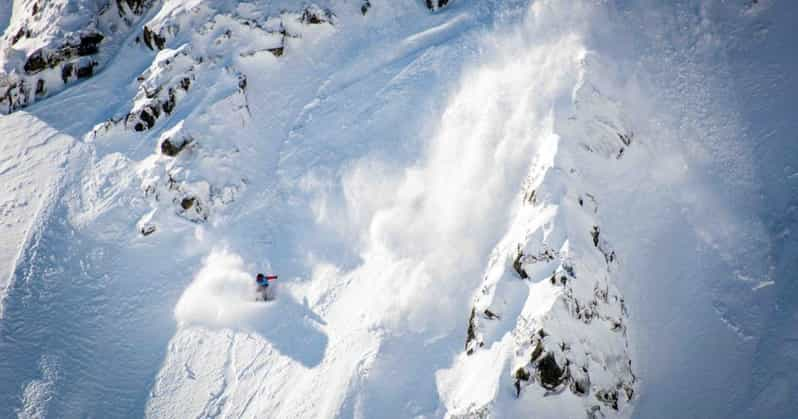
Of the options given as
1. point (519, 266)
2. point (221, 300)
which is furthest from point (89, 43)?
point (519, 266)

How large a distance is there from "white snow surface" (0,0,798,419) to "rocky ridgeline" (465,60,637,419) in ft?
0.27

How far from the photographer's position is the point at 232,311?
19.2 meters

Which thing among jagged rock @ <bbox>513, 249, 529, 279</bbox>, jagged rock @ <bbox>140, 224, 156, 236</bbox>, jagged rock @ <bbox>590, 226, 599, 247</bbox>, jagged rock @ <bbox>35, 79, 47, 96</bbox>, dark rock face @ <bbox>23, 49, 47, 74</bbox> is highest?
dark rock face @ <bbox>23, 49, 47, 74</bbox>

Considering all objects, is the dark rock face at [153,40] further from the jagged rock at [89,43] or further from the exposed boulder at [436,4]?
the exposed boulder at [436,4]

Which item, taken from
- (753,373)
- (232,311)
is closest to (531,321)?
(753,373)

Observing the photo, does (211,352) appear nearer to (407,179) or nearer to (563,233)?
(407,179)

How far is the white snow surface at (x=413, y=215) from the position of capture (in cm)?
1494

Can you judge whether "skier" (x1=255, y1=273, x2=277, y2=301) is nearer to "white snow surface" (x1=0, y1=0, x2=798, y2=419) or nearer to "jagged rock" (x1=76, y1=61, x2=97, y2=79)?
"white snow surface" (x1=0, y1=0, x2=798, y2=419)

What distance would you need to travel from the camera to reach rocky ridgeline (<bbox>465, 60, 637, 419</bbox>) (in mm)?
13852

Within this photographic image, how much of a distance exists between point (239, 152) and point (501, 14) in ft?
41.2

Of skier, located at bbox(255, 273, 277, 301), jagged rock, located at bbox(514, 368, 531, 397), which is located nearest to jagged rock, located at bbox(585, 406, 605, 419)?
jagged rock, located at bbox(514, 368, 531, 397)

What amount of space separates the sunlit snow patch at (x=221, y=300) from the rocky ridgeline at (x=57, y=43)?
43.8 feet

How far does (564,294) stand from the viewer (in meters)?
14.2

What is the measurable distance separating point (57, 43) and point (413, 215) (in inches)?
771
